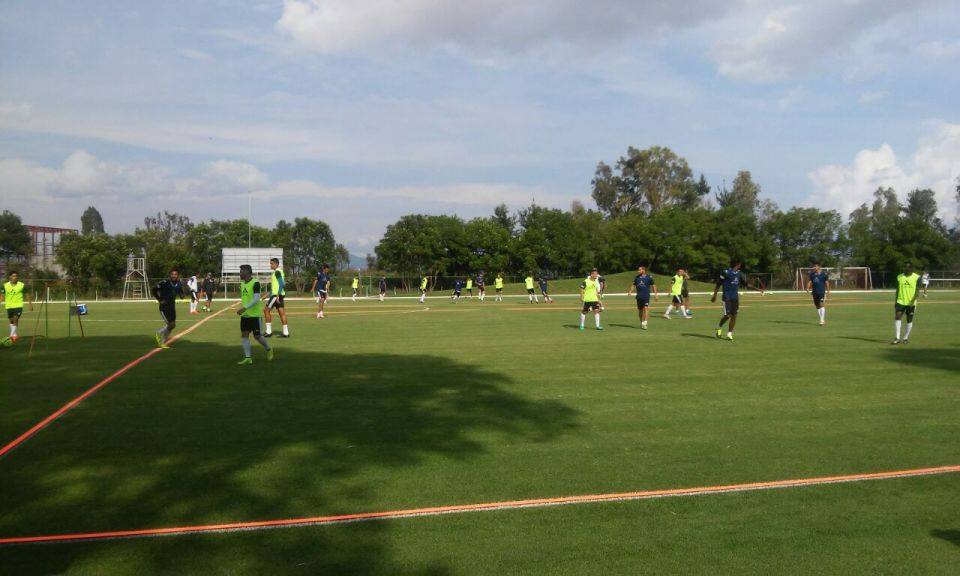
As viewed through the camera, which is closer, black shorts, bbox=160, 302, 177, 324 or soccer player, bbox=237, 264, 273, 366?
soccer player, bbox=237, 264, 273, 366

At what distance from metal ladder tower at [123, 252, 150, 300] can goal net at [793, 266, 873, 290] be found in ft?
203

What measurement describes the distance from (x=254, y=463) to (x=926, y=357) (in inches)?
543

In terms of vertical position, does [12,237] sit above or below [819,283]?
above

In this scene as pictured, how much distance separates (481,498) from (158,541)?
2.50 metres

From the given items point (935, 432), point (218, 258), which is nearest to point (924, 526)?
point (935, 432)

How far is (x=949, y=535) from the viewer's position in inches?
198

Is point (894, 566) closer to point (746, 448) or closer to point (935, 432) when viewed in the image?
point (746, 448)

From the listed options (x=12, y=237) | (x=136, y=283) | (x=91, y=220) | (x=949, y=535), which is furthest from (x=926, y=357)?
(x=91, y=220)

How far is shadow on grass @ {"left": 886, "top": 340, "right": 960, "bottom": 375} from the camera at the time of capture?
13141 mm

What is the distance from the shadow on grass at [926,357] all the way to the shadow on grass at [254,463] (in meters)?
8.28

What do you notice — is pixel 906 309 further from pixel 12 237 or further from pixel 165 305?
pixel 12 237

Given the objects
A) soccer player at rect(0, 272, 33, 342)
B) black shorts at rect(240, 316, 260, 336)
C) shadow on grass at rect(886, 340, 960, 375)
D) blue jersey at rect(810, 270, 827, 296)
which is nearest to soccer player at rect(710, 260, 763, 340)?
shadow on grass at rect(886, 340, 960, 375)

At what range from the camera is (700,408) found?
9.41 meters

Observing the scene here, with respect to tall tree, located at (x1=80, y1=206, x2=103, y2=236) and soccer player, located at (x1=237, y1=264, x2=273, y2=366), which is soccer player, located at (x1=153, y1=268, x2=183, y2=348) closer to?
soccer player, located at (x1=237, y1=264, x2=273, y2=366)
